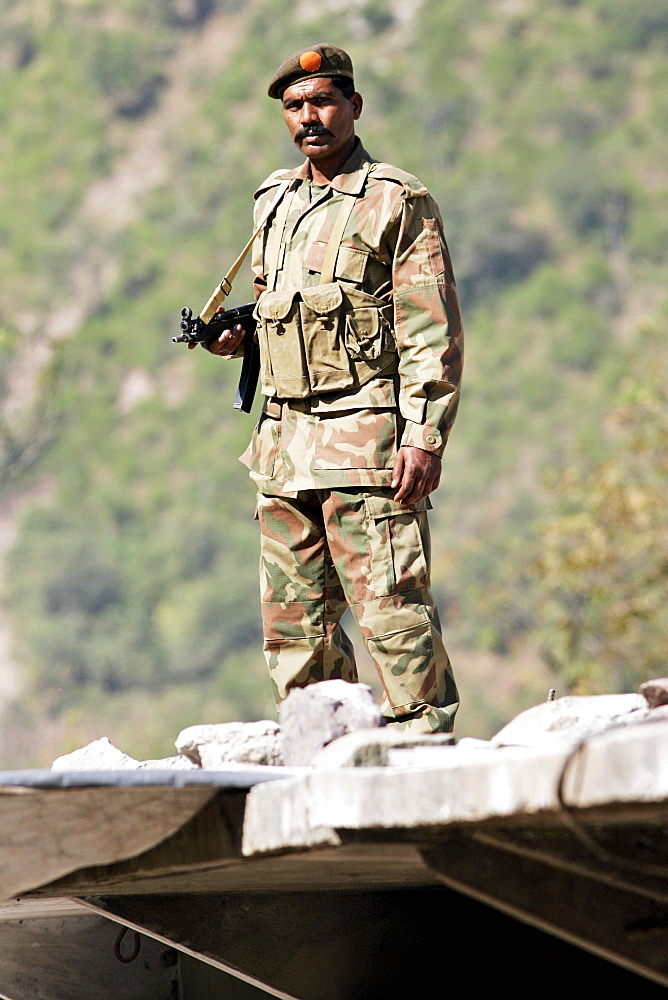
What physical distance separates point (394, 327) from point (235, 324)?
1.68 feet

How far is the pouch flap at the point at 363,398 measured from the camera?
3658mm

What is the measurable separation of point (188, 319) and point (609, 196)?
4432cm

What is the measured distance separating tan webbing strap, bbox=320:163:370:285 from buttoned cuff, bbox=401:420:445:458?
1.32 feet

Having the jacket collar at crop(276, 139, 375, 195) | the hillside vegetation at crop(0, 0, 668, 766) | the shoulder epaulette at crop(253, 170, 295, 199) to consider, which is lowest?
the jacket collar at crop(276, 139, 375, 195)

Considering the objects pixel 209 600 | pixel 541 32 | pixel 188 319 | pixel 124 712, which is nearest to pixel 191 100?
pixel 541 32

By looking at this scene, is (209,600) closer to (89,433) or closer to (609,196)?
(89,433)

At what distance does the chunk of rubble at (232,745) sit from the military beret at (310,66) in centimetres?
166

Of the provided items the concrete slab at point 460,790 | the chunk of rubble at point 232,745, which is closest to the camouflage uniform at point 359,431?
the chunk of rubble at point 232,745

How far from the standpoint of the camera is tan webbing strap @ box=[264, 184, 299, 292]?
12.4 feet

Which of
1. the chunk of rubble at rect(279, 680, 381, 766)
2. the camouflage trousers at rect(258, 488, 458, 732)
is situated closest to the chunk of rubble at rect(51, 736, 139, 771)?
the chunk of rubble at rect(279, 680, 381, 766)

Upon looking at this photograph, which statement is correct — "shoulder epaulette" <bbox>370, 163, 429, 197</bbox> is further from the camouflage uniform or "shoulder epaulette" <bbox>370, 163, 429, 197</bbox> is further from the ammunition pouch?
the ammunition pouch

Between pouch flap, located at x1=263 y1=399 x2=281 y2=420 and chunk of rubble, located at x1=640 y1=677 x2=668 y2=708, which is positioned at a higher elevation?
pouch flap, located at x1=263 y1=399 x2=281 y2=420

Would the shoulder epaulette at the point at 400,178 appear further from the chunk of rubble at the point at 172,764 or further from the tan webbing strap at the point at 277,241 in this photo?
the chunk of rubble at the point at 172,764

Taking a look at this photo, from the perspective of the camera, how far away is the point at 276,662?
3742 millimetres
